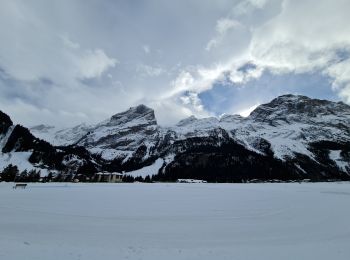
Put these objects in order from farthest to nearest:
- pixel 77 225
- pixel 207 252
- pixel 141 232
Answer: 1. pixel 77 225
2. pixel 141 232
3. pixel 207 252

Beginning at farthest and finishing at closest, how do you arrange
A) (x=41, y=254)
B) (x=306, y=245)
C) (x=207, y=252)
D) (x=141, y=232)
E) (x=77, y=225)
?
(x=77, y=225), (x=141, y=232), (x=306, y=245), (x=207, y=252), (x=41, y=254)

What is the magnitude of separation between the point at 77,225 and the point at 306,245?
1700 centimetres

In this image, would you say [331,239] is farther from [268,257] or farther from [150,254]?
[150,254]

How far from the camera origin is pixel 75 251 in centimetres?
1670

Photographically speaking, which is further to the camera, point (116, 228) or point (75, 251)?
point (116, 228)

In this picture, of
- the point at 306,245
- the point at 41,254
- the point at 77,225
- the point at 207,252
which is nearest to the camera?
the point at 41,254

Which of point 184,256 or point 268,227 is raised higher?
point 268,227

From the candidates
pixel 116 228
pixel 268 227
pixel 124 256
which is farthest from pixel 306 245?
pixel 116 228

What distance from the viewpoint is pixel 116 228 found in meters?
23.2

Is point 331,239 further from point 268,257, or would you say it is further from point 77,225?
point 77,225

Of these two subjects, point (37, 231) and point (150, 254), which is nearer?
point (150, 254)

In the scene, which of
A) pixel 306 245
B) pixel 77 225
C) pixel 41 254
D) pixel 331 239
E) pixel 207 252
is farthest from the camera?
pixel 77 225

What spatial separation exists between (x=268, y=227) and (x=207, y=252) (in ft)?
29.8

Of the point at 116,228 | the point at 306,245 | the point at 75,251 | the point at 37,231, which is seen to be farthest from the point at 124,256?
the point at 306,245
